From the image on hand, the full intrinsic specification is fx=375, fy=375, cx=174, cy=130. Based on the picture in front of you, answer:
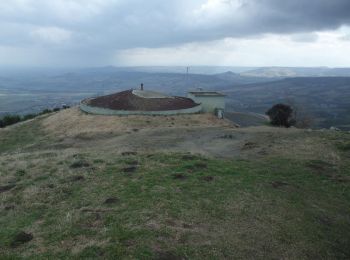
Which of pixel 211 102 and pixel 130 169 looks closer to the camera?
pixel 130 169

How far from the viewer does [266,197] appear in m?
15.9

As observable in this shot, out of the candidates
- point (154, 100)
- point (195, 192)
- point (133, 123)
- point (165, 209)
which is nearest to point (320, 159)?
point (195, 192)

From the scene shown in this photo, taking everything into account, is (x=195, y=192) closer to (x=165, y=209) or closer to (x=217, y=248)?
(x=165, y=209)

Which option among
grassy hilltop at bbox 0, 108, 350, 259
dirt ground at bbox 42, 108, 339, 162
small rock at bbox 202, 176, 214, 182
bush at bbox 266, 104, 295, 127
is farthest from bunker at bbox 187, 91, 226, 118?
small rock at bbox 202, 176, 214, 182

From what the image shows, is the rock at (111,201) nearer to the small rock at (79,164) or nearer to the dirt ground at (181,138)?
the small rock at (79,164)

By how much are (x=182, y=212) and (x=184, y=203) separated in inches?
35.8

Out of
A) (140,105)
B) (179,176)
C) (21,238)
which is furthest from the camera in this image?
(140,105)

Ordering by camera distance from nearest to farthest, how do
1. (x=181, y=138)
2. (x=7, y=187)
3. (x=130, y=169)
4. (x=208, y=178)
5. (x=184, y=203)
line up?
(x=184, y=203) → (x=208, y=178) → (x=7, y=187) → (x=130, y=169) → (x=181, y=138)

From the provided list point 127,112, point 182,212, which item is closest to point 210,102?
point 127,112

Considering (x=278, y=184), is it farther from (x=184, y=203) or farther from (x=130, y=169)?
(x=130, y=169)

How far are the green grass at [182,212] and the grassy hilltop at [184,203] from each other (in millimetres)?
43

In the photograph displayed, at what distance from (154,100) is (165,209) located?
4086 cm

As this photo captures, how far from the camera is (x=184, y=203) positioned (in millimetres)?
14773

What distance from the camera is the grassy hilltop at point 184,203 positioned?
11.5 meters
